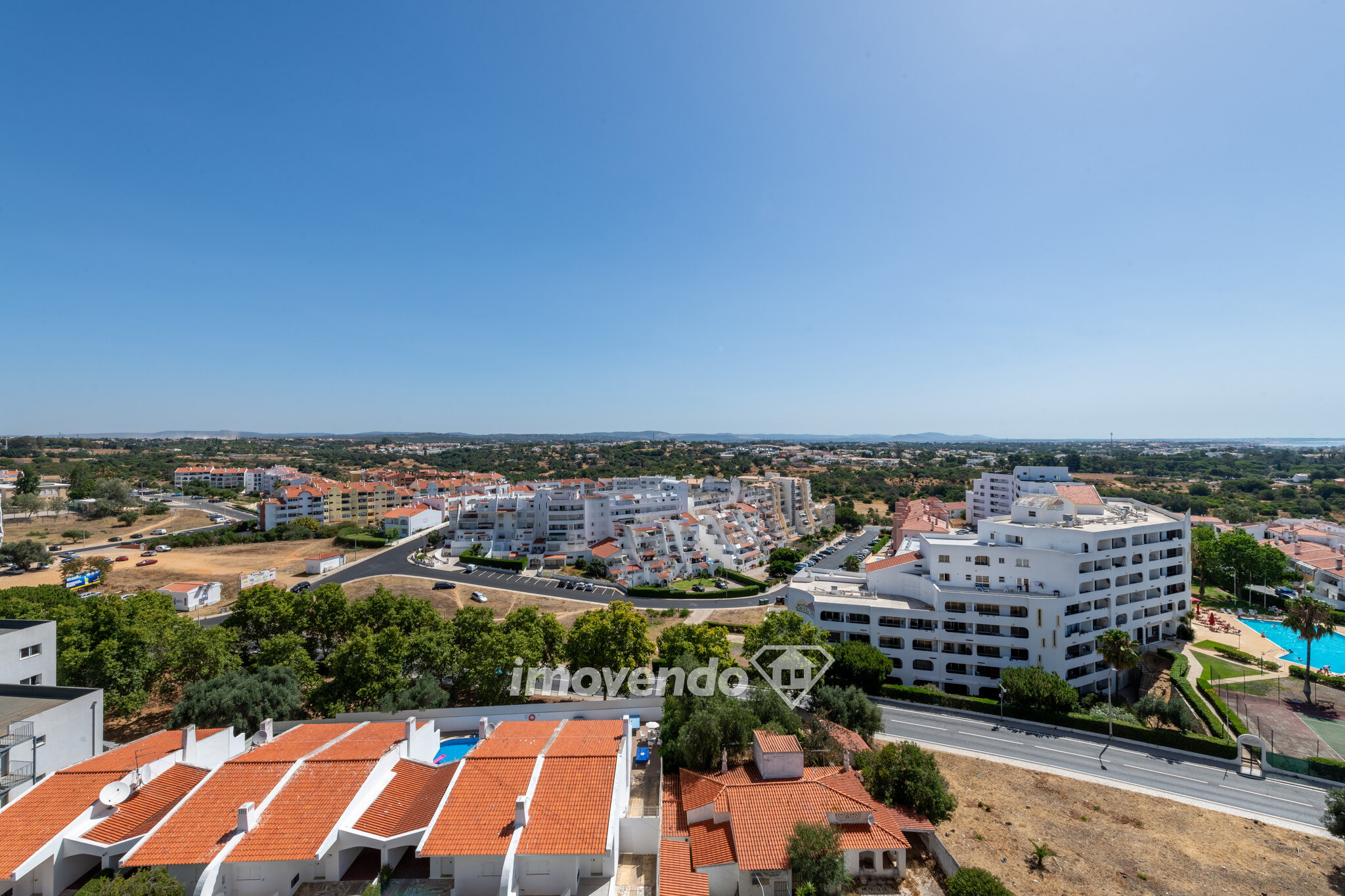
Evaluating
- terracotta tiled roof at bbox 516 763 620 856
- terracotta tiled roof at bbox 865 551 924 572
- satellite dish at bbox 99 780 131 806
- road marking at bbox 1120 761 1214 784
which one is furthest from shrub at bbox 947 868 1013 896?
satellite dish at bbox 99 780 131 806

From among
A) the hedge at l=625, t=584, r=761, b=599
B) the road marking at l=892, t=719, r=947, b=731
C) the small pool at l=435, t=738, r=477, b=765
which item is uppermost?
the small pool at l=435, t=738, r=477, b=765

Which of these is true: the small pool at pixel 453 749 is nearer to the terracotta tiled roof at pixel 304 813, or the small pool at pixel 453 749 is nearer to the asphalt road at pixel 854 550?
the terracotta tiled roof at pixel 304 813

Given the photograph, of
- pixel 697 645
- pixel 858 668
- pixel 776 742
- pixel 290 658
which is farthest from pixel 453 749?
pixel 858 668

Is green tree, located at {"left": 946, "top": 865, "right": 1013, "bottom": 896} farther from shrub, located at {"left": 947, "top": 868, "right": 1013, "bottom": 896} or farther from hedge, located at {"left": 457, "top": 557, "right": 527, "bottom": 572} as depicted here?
hedge, located at {"left": 457, "top": 557, "right": 527, "bottom": 572}

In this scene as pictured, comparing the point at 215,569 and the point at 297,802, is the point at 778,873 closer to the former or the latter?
the point at 297,802

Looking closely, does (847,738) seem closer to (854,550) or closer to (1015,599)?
(1015,599)

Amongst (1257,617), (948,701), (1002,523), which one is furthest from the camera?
(1257,617)

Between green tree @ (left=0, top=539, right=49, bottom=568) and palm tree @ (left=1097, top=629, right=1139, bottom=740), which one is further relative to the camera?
green tree @ (left=0, top=539, right=49, bottom=568)

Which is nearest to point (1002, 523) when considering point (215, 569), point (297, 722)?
point (297, 722)
